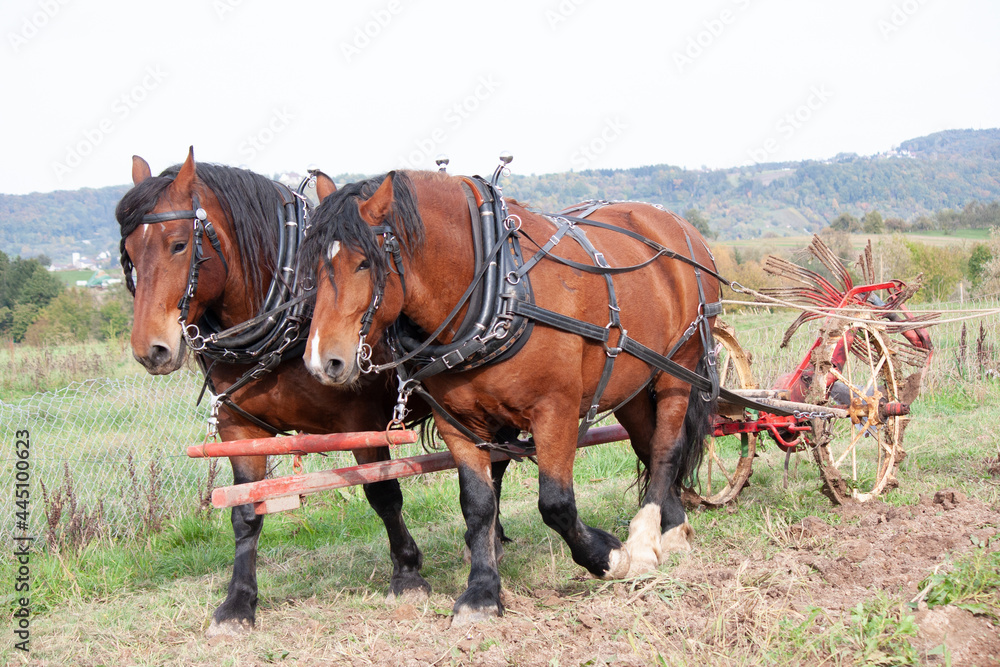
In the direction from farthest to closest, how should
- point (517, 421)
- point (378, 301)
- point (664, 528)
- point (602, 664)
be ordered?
point (664, 528), point (517, 421), point (378, 301), point (602, 664)

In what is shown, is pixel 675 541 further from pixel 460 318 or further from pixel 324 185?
pixel 324 185

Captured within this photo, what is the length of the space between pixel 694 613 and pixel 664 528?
4.97 ft

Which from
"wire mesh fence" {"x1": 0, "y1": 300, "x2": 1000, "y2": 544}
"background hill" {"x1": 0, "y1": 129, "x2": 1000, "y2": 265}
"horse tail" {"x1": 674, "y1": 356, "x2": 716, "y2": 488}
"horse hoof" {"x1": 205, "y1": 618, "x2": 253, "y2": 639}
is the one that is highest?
"background hill" {"x1": 0, "y1": 129, "x2": 1000, "y2": 265}

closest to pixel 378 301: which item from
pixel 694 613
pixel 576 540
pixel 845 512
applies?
pixel 576 540

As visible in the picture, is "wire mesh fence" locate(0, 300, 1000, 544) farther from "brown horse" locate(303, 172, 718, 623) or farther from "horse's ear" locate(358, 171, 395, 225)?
"horse's ear" locate(358, 171, 395, 225)

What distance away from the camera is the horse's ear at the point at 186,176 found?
3543mm

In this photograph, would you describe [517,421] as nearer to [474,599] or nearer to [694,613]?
[474,599]

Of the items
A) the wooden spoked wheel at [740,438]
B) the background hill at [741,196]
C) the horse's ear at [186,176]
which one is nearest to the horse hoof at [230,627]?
the horse's ear at [186,176]

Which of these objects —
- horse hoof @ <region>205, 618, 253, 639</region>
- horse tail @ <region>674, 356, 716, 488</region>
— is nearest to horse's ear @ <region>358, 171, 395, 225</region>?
horse hoof @ <region>205, 618, 253, 639</region>

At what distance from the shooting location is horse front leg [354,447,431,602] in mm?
4219

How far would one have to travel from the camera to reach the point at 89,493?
6148 millimetres

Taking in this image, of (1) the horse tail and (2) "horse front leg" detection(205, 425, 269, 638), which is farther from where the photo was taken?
(1) the horse tail

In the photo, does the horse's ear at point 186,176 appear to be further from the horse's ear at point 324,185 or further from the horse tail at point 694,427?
the horse tail at point 694,427

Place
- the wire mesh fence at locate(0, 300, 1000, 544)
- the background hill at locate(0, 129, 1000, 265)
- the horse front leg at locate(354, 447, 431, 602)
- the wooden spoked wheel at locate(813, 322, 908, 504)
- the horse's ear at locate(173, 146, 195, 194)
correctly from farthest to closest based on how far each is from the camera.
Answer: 1. the background hill at locate(0, 129, 1000, 265)
2. the wire mesh fence at locate(0, 300, 1000, 544)
3. the wooden spoked wheel at locate(813, 322, 908, 504)
4. the horse front leg at locate(354, 447, 431, 602)
5. the horse's ear at locate(173, 146, 195, 194)
